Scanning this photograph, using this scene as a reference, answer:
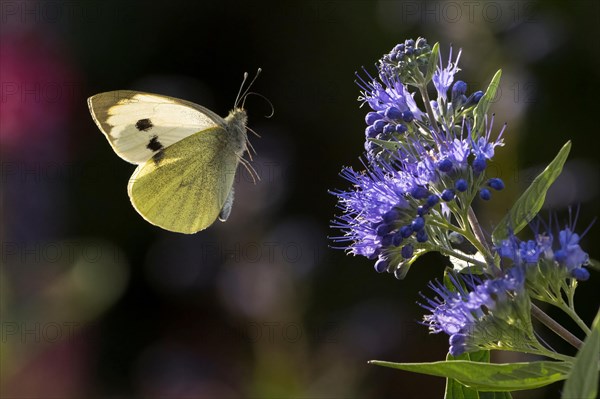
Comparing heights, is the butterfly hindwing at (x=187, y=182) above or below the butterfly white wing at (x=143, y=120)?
below

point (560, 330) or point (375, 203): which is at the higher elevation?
point (375, 203)

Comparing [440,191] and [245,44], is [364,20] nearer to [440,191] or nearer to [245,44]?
[245,44]

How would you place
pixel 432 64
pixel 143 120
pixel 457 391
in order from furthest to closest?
1. pixel 143 120
2. pixel 432 64
3. pixel 457 391

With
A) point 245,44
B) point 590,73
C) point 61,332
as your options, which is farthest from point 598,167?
point 61,332

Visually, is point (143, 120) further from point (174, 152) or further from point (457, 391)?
point (457, 391)

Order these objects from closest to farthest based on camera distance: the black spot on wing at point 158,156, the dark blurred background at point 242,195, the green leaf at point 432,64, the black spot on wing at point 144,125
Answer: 1. the green leaf at point 432,64
2. the black spot on wing at point 144,125
3. the black spot on wing at point 158,156
4. the dark blurred background at point 242,195

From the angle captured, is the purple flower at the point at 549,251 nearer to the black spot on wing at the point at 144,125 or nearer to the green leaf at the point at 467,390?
the green leaf at the point at 467,390

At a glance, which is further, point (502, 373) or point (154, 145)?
point (154, 145)

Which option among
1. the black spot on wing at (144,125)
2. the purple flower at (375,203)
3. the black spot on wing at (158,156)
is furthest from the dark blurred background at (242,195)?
the purple flower at (375,203)

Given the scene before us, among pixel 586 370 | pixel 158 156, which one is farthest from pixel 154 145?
pixel 586 370
